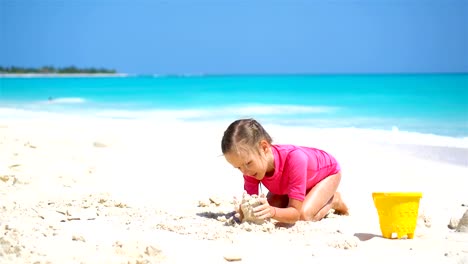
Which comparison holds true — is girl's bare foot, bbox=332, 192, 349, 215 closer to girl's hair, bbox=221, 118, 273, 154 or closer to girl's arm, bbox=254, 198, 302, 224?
girl's arm, bbox=254, 198, 302, 224

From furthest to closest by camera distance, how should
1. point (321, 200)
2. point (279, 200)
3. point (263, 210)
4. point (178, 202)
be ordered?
A: point (178, 202) < point (279, 200) < point (321, 200) < point (263, 210)

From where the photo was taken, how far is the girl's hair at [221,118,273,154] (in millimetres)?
3811

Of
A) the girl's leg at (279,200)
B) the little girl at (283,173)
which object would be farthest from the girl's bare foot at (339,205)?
the girl's leg at (279,200)

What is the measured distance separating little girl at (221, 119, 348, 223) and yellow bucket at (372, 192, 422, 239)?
0.56 metres

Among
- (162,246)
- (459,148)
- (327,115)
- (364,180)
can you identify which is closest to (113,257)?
(162,246)

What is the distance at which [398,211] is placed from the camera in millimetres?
3580

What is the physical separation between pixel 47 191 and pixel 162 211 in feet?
3.78

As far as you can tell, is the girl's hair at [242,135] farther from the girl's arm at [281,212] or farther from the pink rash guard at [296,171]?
the girl's arm at [281,212]

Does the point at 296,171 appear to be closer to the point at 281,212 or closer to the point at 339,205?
the point at 281,212

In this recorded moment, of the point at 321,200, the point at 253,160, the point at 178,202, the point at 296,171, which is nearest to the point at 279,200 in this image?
the point at 321,200

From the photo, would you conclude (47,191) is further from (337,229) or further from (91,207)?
(337,229)

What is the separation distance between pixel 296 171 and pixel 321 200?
380mm

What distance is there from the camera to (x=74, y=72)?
331ft

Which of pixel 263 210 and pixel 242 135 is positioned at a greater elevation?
pixel 242 135
